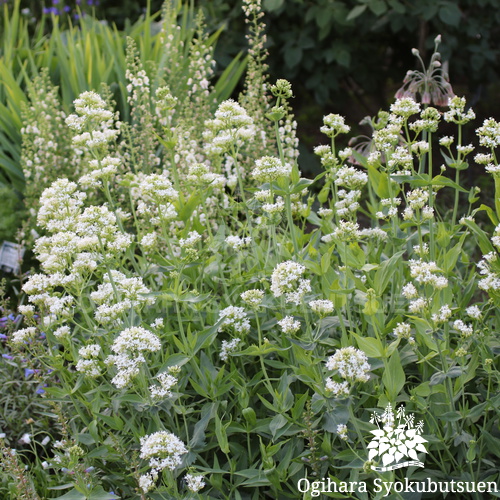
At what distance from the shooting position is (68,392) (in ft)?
6.01

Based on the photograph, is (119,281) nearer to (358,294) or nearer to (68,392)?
(68,392)

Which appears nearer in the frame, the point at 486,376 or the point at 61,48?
the point at 486,376

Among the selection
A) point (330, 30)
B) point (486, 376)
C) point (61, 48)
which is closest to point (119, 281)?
point (486, 376)

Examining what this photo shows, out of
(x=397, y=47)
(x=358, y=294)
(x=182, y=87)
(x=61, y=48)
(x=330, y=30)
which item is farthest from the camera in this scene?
(x=397, y=47)

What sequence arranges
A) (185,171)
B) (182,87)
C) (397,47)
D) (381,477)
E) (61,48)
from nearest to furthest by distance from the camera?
(381,477)
(185,171)
(182,87)
(61,48)
(397,47)

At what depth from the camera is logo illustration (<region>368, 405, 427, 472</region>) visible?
61.4 inches

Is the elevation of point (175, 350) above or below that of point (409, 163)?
below

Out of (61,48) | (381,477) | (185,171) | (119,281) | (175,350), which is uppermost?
(61,48)

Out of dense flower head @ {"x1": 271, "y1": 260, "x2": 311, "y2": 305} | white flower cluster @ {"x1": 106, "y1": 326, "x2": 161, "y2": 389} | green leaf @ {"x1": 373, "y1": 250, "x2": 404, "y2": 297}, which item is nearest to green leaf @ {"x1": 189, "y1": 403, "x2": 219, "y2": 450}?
white flower cluster @ {"x1": 106, "y1": 326, "x2": 161, "y2": 389}

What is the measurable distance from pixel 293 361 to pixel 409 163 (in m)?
0.64

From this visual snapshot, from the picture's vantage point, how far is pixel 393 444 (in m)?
1.57

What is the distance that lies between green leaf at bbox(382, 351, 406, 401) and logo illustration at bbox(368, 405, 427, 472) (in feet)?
0.12

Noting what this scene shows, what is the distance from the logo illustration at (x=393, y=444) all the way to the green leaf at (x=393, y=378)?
4 centimetres

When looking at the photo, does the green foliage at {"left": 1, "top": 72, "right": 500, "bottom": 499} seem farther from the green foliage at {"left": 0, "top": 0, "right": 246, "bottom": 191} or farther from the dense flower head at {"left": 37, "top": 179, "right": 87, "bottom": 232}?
the green foliage at {"left": 0, "top": 0, "right": 246, "bottom": 191}
